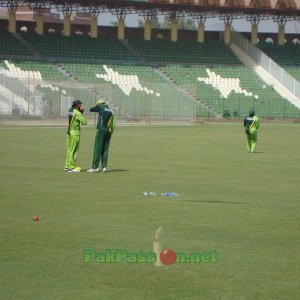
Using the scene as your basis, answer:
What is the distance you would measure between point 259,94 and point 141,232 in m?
64.5

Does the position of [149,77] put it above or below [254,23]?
below

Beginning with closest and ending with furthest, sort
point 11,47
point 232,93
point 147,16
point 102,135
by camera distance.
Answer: point 102,135 → point 11,47 → point 232,93 → point 147,16

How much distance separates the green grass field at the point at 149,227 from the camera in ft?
32.7

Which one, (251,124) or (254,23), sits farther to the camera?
(254,23)

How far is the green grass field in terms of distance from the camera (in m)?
9.97

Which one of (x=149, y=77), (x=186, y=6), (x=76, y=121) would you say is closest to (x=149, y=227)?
(x=76, y=121)

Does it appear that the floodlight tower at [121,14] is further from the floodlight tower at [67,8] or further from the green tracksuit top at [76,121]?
the green tracksuit top at [76,121]

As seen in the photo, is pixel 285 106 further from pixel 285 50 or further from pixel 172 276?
pixel 172 276

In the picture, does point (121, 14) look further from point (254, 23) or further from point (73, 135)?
point (73, 135)

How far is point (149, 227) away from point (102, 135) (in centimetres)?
1028

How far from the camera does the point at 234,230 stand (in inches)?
540

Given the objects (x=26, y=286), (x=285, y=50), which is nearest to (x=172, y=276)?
(x=26, y=286)

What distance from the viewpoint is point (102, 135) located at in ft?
78.9

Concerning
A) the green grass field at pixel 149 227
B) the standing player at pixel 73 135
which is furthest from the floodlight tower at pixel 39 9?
the standing player at pixel 73 135
